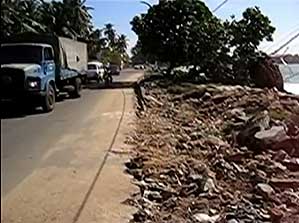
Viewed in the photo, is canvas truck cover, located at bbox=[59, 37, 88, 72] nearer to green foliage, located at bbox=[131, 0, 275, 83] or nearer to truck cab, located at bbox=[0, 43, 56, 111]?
truck cab, located at bbox=[0, 43, 56, 111]

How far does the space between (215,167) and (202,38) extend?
32.9 meters

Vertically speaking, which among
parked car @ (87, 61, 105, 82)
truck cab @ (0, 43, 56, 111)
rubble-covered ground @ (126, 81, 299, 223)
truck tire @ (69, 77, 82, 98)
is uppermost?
truck cab @ (0, 43, 56, 111)

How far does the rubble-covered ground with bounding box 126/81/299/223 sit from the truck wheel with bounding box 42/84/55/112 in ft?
9.67

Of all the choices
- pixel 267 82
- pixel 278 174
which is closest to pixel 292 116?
pixel 278 174

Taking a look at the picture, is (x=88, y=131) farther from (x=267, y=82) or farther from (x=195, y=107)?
(x=267, y=82)

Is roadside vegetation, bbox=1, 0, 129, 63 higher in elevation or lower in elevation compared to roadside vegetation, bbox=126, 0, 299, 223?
higher

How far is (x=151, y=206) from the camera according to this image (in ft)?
25.7

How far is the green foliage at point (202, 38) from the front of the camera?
141ft

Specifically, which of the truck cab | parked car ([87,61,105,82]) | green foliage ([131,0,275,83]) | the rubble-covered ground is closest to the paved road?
the truck cab

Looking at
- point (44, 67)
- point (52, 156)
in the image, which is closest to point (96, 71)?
point (44, 67)

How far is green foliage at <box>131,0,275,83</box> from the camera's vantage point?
42.9m

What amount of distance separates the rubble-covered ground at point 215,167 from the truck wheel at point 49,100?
2.95m

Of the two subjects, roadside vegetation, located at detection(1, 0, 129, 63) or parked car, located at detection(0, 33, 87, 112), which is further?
parked car, located at detection(0, 33, 87, 112)

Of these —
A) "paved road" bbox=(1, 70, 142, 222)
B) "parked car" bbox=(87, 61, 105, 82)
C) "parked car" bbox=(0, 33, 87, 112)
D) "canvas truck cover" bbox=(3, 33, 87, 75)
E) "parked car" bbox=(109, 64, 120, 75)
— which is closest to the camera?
"paved road" bbox=(1, 70, 142, 222)
